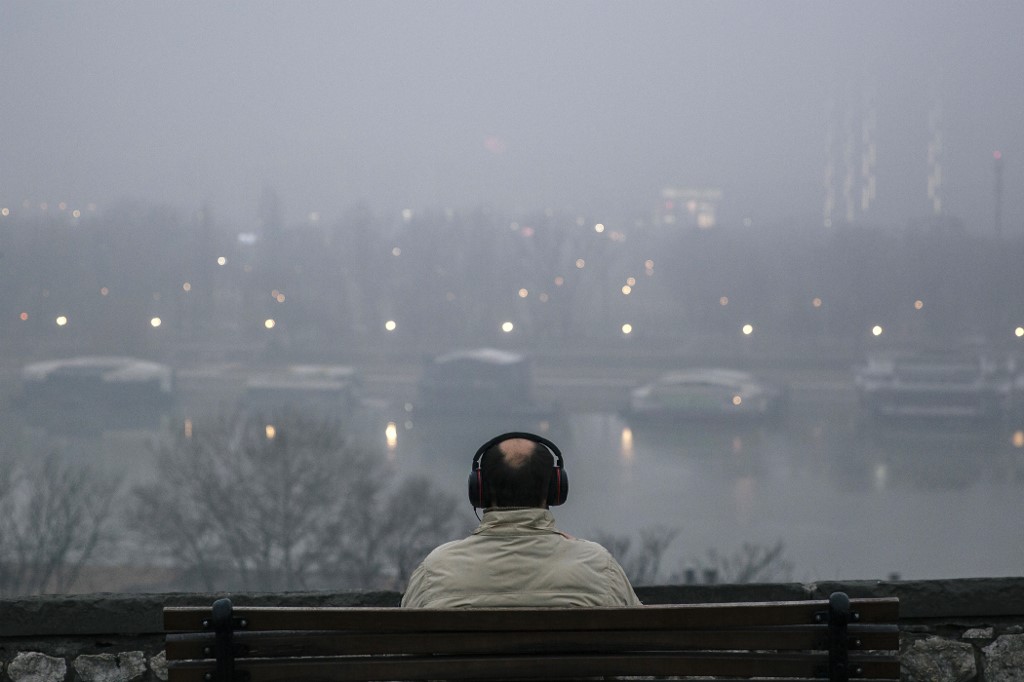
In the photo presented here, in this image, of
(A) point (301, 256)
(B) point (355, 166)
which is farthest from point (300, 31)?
(A) point (301, 256)

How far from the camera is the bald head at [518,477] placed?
139 centimetres

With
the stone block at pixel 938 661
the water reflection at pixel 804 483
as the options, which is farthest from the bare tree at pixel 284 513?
the stone block at pixel 938 661

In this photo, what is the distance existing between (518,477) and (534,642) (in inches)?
8.5

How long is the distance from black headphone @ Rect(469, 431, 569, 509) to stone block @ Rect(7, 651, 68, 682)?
926mm

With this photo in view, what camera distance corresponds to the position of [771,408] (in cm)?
5409

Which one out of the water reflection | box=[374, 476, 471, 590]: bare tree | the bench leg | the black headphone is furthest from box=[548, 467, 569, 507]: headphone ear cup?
the water reflection

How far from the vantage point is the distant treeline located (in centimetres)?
5762

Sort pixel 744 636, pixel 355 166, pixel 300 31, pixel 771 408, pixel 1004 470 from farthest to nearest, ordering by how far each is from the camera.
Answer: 1. pixel 300 31
2. pixel 355 166
3. pixel 771 408
4. pixel 1004 470
5. pixel 744 636

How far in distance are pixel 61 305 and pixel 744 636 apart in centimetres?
6245

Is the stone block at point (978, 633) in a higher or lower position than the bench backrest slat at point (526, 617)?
lower

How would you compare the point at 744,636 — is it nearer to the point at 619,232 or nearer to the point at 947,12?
the point at 619,232

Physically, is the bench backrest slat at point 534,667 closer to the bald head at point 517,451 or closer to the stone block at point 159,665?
the bald head at point 517,451

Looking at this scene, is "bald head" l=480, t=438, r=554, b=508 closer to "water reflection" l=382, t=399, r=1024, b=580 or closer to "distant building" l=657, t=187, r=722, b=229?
"water reflection" l=382, t=399, r=1024, b=580

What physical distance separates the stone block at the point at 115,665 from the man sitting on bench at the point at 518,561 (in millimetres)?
756
